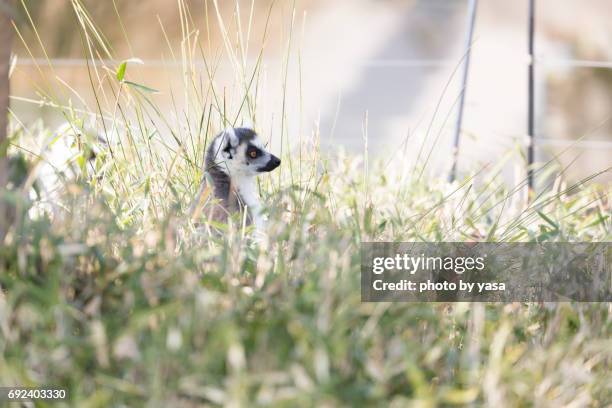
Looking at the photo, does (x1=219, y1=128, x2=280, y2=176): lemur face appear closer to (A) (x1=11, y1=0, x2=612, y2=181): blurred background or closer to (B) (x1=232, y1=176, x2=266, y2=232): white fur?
(B) (x1=232, y1=176, x2=266, y2=232): white fur

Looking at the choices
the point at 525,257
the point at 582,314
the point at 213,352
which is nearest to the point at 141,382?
the point at 213,352

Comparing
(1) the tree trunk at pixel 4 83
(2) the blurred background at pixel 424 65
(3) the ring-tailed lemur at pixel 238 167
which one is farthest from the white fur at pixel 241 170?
(2) the blurred background at pixel 424 65

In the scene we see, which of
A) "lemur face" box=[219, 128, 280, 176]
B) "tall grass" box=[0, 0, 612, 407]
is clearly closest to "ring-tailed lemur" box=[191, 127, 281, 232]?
"lemur face" box=[219, 128, 280, 176]

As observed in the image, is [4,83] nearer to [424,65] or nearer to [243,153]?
[243,153]

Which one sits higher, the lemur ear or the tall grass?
the lemur ear

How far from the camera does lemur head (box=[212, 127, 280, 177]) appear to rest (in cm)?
324

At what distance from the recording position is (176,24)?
783 cm

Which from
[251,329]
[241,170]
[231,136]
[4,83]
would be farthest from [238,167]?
[251,329]

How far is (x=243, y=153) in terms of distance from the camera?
10.8ft

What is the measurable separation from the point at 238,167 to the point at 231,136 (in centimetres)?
20

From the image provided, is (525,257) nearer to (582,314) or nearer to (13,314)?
(582,314)

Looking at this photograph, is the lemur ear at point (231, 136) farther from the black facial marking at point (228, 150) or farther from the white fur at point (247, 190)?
the white fur at point (247, 190)

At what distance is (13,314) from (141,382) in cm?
30

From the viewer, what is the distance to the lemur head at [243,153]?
324 cm
